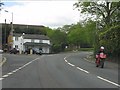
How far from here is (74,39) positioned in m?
139

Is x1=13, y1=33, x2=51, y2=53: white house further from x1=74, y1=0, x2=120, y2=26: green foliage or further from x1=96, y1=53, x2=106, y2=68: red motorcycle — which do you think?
x1=96, y1=53, x2=106, y2=68: red motorcycle

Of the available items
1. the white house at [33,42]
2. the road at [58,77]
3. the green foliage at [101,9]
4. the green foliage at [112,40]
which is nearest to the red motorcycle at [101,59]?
the road at [58,77]

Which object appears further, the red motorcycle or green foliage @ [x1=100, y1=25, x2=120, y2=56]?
green foliage @ [x1=100, y1=25, x2=120, y2=56]

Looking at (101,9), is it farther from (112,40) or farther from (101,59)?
(101,59)

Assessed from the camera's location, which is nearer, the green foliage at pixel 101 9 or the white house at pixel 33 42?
the green foliage at pixel 101 9

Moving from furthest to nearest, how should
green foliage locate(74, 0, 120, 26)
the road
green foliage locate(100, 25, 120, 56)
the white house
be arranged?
the white house < green foliage locate(74, 0, 120, 26) < green foliage locate(100, 25, 120, 56) < the road

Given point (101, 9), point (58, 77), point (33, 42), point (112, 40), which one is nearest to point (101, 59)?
point (112, 40)

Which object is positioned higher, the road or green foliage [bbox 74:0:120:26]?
green foliage [bbox 74:0:120:26]

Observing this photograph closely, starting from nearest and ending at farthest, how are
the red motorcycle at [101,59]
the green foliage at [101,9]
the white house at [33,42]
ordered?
1. the red motorcycle at [101,59]
2. the green foliage at [101,9]
3. the white house at [33,42]

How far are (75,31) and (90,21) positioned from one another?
81.0m

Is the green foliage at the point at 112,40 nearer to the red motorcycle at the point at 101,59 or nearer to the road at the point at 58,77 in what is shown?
the red motorcycle at the point at 101,59

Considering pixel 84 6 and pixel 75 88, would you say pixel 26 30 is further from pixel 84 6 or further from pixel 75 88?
pixel 75 88

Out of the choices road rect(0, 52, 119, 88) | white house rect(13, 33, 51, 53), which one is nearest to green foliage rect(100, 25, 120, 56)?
road rect(0, 52, 119, 88)

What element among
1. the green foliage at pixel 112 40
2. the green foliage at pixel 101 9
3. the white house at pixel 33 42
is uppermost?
the green foliage at pixel 101 9
